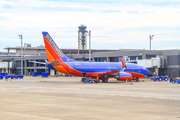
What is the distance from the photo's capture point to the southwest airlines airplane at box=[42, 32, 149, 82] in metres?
52.6

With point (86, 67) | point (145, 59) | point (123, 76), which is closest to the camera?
point (123, 76)

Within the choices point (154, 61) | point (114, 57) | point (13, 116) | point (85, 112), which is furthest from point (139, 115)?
point (114, 57)

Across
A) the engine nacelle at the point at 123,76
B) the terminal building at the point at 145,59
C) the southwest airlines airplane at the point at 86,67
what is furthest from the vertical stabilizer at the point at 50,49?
the terminal building at the point at 145,59

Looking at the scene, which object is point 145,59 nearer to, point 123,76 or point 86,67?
point 123,76

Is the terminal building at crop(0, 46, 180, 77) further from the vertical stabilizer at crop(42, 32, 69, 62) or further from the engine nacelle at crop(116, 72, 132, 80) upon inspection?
the vertical stabilizer at crop(42, 32, 69, 62)

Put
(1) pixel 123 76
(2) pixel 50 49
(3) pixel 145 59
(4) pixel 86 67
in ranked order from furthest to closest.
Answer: (3) pixel 145 59, (4) pixel 86 67, (1) pixel 123 76, (2) pixel 50 49

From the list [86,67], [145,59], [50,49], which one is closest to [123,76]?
[86,67]

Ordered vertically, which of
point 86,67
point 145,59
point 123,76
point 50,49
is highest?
point 50,49

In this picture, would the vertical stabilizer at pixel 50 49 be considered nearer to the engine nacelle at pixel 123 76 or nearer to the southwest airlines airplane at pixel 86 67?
the southwest airlines airplane at pixel 86 67

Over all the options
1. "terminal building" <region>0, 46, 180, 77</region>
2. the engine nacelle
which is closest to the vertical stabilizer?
the engine nacelle

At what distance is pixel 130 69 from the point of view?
60.7 m

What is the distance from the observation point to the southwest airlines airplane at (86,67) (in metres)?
52.6

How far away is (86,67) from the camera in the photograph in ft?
182

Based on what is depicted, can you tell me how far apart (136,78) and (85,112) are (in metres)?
44.5
